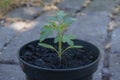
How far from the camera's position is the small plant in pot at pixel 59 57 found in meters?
1.72

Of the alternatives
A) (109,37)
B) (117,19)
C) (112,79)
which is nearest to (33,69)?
(112,79)

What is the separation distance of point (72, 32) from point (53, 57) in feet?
4.25

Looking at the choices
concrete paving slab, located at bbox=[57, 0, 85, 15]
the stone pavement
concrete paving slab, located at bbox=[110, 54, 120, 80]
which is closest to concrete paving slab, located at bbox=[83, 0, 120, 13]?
the stone pavement

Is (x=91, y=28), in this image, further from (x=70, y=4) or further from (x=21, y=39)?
(x=70, y=4)

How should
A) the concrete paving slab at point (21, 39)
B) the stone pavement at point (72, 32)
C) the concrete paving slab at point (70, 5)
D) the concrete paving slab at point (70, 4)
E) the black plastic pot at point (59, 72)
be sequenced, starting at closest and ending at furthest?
the black plastic pot at point (59, 72) < the stone pavement at point (72, 32) < the concrete paving slab at point (21, 39) < the concrete paving slab at point (70, 5) < the concrete paving slab at point (70, 4)

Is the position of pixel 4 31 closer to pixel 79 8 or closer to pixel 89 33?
pixel 89 33

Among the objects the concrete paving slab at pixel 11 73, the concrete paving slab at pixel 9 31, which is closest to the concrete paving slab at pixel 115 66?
the concrete paving slab at pixel 11 73

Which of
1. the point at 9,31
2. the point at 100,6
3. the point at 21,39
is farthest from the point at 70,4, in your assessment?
the point at 21,39

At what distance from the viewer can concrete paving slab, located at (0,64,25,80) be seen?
2289 millimetres

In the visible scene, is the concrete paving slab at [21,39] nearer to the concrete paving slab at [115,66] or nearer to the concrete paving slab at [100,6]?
the concrete paving slab at [100,6]

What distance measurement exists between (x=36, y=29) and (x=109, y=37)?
2.51 feet

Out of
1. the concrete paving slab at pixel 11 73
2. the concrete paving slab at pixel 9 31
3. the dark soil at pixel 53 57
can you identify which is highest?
the dark soil at pixel 53 57

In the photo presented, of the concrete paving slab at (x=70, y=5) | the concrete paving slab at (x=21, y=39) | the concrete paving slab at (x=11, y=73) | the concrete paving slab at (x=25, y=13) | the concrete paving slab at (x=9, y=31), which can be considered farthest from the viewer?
the concrete paving slab at (x=70, y=5)

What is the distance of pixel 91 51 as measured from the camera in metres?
1.97
